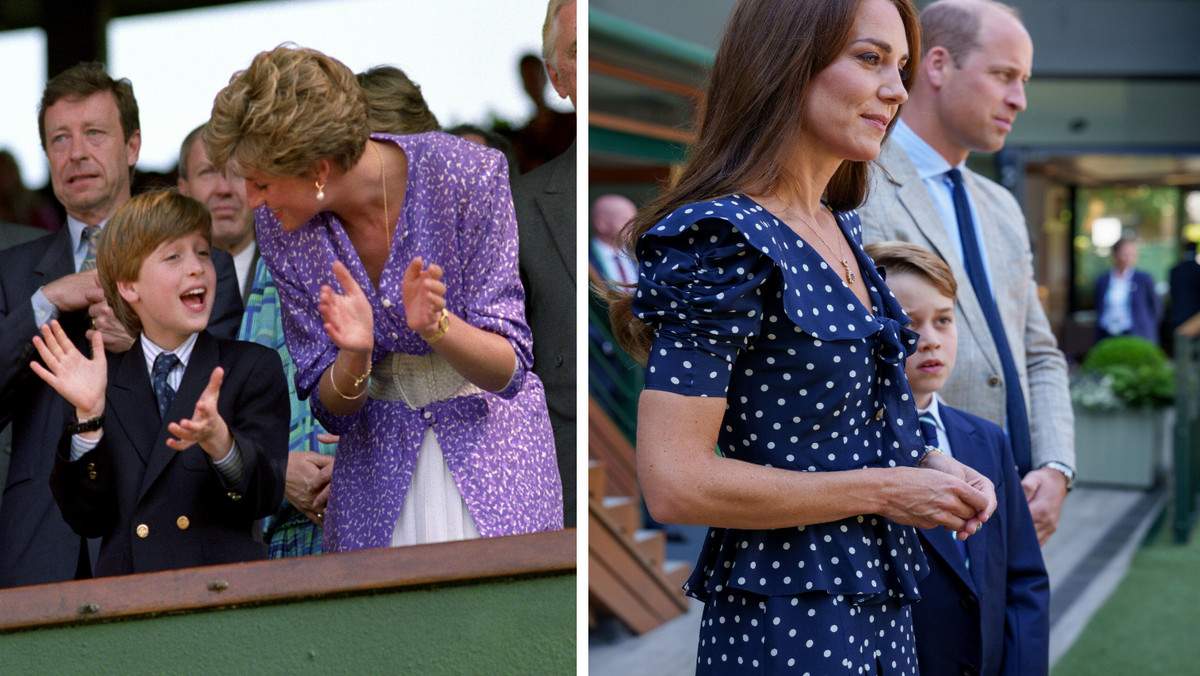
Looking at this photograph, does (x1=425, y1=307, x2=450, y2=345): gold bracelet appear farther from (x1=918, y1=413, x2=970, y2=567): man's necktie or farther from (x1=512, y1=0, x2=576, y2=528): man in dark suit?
(x1=918, y1=413, x2=970, y2=567): man's necktie

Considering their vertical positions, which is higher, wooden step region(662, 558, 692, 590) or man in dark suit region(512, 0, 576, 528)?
man in dark suit region(512, 0, 576, 528)

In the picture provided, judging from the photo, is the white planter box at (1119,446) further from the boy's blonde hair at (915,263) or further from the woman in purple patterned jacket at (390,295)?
the woman in purple patterned jacket at (390,295)

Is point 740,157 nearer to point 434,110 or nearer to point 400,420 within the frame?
point 400,420

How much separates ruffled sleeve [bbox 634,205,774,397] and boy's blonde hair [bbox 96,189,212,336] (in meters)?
1.21

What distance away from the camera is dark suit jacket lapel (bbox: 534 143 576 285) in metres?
3.11

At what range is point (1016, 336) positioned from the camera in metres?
2.89

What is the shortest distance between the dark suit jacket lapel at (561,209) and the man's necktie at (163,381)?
1.04 meters

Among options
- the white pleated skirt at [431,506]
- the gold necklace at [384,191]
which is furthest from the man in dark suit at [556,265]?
the gold necklace at [384,191]

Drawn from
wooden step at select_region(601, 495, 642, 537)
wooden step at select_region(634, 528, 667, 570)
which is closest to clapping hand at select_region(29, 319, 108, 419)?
wooden step at select_region(601, 495, 642, 537)

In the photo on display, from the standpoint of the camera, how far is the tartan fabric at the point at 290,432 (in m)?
2.70

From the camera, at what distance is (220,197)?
2814mm

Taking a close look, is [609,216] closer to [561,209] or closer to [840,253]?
[561,209]

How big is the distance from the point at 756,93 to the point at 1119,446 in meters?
8.63

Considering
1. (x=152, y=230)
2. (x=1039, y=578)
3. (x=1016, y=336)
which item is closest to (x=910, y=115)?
(x=1016, y=336)
